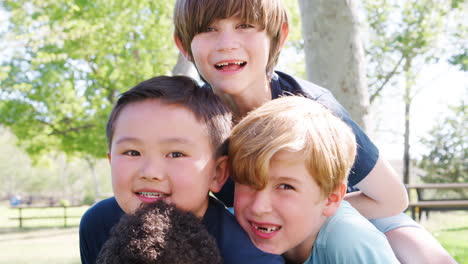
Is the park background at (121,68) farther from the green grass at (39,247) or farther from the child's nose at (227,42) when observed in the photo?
the child's nose at (227,42)

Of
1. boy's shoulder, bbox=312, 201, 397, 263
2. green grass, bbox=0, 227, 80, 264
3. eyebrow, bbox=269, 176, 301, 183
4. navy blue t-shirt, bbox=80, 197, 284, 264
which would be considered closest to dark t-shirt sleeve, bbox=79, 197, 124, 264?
navy blue t-shirt, bbox=80, 197, 284, 264

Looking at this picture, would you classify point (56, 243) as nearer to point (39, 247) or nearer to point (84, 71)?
point (39, 247)

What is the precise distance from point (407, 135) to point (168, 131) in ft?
71.6

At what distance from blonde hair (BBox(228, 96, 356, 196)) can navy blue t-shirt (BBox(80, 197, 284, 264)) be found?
0.18 m

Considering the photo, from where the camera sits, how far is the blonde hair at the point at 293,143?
75.5 inches

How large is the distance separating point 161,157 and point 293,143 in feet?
1.70

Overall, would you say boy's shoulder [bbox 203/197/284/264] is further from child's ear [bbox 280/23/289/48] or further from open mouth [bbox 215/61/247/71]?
child's ear [bbox 280/23/289/48]

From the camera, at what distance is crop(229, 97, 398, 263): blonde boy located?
1.91m

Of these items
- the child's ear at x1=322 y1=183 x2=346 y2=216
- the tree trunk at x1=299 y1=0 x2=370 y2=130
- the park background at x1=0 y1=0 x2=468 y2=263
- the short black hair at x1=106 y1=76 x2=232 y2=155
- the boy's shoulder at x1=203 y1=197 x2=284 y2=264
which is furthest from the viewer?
the park background at x1=0 y1=0 x2=468 y2=263

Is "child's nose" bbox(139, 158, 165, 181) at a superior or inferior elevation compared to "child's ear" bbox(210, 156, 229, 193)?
superior

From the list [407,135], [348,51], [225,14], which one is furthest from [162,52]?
[225,14]

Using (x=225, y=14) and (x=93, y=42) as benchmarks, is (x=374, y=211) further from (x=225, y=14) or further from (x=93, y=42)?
(x=93, y=42)

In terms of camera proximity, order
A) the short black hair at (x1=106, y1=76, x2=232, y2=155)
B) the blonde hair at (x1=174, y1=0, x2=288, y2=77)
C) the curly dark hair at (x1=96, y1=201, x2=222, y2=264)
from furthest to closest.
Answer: the blonde hair at (x1=174, y1=0, x2=288, y2=77), the short black hair at (x1=106, y1=76, x2=232, y2=155), the curly dark hair at (x1=96, y1=201, x2=222, y2=264)

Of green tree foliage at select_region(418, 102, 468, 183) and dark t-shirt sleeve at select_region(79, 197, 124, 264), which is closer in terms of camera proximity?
dark t-shirt sleeve at select_region(79, 197, 124, 264)
